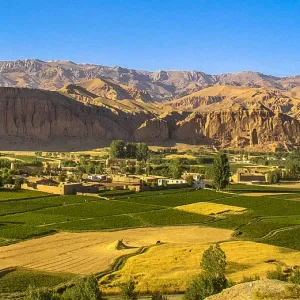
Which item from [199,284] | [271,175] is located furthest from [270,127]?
[199,284]

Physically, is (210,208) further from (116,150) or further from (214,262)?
(116,150)

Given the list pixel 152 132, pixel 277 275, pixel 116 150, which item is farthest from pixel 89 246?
pixel 152 132

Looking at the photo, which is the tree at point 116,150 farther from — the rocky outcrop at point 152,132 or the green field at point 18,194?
the green field at point 18,194

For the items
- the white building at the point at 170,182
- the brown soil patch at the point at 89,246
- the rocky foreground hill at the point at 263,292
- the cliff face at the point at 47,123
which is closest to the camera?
the rocky foreground hill at the point at 263,292

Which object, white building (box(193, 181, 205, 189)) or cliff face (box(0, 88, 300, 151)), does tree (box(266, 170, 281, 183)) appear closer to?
white building (box(193, 181, 205, 189))

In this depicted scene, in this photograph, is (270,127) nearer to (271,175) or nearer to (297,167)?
(297,167)

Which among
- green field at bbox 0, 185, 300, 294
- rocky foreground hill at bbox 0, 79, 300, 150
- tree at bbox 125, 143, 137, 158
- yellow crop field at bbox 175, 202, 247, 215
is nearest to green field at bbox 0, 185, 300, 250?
green field at bbox 0, 185, 300, 294

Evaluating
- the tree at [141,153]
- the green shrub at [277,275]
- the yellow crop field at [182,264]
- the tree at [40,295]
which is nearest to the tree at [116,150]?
the tree at [141,153]
